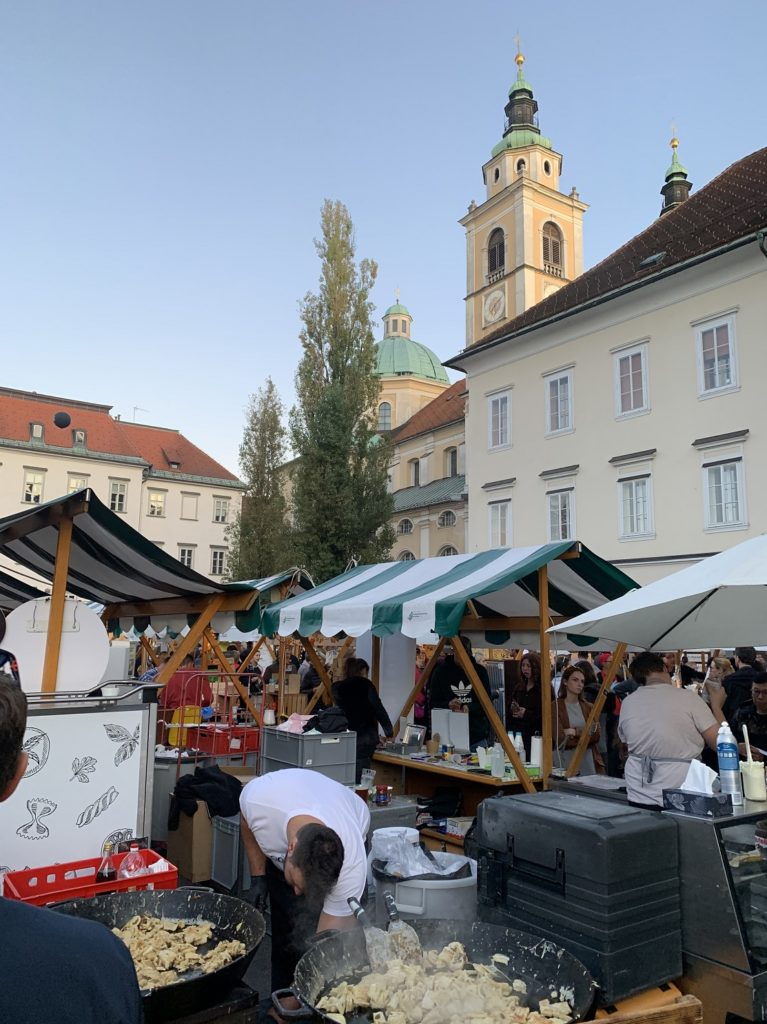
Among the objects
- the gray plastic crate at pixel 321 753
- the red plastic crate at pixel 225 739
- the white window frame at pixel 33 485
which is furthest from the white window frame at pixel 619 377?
the white window frame at pixel 33 485

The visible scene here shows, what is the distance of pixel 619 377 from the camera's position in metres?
22.4

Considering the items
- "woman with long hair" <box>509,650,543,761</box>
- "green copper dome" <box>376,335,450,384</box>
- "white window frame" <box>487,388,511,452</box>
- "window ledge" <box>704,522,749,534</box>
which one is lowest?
"woman with long hair" <box>509,650,543,761</box>

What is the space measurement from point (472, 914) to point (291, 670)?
1441cm

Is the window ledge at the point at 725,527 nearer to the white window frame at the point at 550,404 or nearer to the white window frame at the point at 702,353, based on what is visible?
the white window frame at the point at 702,353

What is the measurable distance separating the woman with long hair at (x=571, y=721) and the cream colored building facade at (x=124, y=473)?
36309 millimetres

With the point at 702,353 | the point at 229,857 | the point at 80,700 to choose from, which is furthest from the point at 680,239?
the point at 80,700

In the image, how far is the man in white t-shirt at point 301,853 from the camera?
311 cm

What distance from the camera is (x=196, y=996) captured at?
243 centimetres

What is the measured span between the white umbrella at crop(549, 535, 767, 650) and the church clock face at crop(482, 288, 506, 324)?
31668 millimetres

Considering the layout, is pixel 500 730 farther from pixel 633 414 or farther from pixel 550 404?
pixel 550 404

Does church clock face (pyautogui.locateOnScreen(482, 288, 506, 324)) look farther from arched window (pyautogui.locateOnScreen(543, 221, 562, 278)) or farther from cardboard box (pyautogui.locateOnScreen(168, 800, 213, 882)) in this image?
cardboard box (pyautogui.locateOnScreen(168, 800, 213, 882))

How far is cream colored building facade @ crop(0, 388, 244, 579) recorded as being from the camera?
42281mm

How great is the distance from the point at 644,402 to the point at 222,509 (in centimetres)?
3299

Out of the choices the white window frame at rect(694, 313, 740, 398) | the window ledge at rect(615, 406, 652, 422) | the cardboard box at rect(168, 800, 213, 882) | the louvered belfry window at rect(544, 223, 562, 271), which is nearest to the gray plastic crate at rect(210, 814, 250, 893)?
the cardboard box at rect(168, 800, 213, 882)
